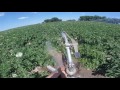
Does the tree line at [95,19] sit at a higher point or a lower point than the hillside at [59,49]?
higher

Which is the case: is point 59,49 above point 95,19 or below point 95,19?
below

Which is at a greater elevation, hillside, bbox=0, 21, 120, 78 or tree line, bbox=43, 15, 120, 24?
tree line, bbox=43, 15, 120, 24

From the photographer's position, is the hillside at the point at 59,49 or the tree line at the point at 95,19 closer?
the tree line at the point at 95,19

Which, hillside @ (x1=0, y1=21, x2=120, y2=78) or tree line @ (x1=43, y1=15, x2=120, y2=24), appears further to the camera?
hillside @ (x1=0, y1=21, x2=120, y2=78)

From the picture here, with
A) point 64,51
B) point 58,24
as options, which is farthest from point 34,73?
point 58,24

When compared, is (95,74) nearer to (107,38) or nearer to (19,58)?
(107,38)
